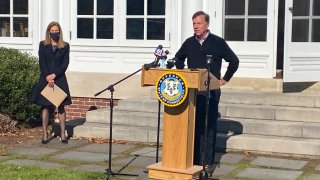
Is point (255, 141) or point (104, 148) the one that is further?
point (104, 148)

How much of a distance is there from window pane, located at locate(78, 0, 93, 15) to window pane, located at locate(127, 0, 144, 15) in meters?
0.80

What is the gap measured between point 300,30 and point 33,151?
16.3 feet

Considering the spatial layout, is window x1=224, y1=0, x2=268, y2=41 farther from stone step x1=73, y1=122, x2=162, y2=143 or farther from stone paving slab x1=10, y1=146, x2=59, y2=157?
stone paving slab x1=10, y1=146, x2=59, y2=157

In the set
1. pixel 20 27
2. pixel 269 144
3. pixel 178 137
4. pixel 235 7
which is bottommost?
pixel 269 144

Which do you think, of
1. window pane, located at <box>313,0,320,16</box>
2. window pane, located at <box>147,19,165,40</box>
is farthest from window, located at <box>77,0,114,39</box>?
window pane, located at <box>313,0,320,16</box>

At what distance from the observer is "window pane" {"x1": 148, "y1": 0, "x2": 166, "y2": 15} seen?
1135 cm

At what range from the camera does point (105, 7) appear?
11734 mm

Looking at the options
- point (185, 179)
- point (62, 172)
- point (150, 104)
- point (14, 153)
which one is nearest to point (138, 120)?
point (150, 104)

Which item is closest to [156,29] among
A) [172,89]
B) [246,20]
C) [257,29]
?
[246,20]

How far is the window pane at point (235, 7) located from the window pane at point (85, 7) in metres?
2.71

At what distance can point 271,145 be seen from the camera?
8211 millimetres

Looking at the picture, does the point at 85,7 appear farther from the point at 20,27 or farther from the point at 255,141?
the point at 255,141

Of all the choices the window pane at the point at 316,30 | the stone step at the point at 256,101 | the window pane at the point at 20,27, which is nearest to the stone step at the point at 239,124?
the stone step at the point at 256,101

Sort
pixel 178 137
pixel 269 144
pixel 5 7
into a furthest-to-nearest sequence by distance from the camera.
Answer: pixel 5 7 → pixel 269 144 → pixel 178 137
